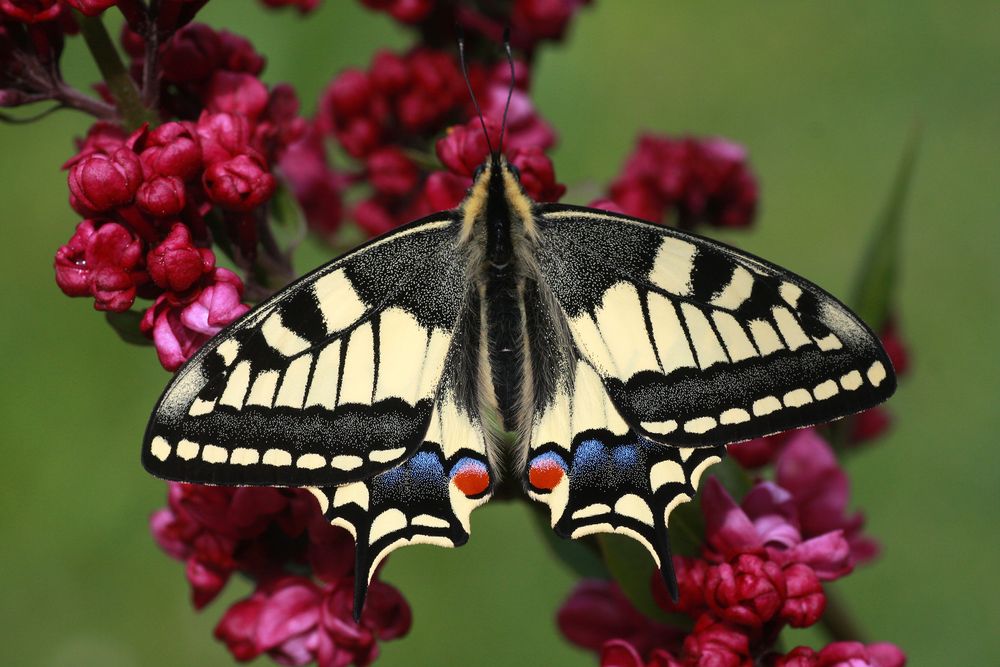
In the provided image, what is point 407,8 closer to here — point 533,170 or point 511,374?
point 533,170

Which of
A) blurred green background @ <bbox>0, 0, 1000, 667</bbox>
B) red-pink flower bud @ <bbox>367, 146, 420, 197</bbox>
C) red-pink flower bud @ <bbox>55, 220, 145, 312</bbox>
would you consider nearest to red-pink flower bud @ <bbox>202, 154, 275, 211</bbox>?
red-pink flower bud @ <bbox>55, 220, 145, 312</bbox>


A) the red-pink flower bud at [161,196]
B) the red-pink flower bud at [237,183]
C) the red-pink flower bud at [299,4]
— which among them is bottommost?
the red-pink flower bud at [161,196]

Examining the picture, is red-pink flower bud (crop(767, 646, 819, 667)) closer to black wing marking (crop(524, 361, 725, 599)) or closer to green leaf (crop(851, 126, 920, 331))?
black wing marking (crop(524, 361, 725, 599))

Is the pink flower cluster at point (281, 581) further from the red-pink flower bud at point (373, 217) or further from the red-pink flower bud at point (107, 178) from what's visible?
the red-pink flower bud at point (373, 217)

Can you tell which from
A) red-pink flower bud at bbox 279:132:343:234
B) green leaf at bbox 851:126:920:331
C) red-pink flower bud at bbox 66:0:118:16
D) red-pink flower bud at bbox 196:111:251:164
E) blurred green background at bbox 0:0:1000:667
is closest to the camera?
red-pink flower bud at bbox 66:0:118:16

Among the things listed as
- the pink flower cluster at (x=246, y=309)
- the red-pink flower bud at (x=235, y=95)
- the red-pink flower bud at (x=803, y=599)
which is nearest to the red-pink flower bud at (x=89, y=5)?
the pink flower cluster at (x=246, y=309)

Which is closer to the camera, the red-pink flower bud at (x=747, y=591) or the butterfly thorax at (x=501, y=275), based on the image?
the red-pink flower bud at (x=747, y=591)

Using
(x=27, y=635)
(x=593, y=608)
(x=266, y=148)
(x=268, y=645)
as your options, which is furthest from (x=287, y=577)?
(x=27, y=635)

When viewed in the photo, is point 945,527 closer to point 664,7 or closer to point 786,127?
point 786,127
